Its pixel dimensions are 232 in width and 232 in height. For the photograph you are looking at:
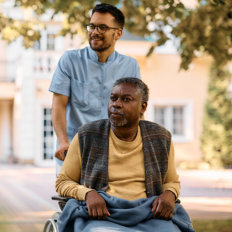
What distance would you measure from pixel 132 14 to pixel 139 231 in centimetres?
548

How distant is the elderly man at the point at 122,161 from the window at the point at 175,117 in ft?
52.5

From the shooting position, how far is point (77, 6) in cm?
713

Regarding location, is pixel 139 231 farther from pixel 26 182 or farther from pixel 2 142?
pixel 2 142

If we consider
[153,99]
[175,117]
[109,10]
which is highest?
[109,10]

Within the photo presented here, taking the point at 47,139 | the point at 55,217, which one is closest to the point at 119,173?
the point at 55,217

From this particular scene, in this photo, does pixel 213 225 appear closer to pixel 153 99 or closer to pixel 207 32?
pixel 207 32

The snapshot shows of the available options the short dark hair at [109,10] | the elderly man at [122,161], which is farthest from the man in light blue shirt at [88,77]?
the elderly man at [122,161]

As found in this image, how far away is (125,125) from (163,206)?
0.45 metres

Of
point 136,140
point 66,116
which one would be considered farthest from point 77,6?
point 136,140

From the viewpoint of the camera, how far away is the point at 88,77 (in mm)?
3291

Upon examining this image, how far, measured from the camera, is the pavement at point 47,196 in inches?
301

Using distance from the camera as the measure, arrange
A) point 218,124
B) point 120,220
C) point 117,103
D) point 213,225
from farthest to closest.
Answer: point 218,124 < point 213,225 < point 117,103 < point 120,220

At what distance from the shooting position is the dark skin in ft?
8.13

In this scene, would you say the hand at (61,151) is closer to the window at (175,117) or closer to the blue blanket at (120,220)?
the blue blanket at (120,220)
